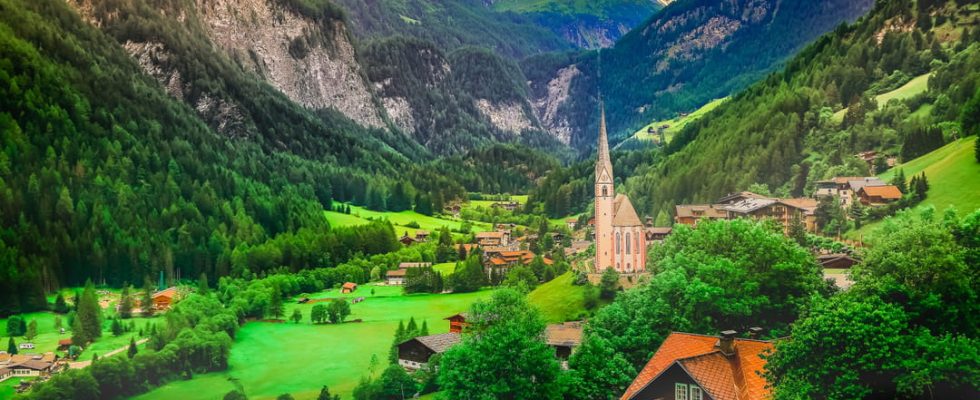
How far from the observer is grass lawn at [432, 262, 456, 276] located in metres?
137

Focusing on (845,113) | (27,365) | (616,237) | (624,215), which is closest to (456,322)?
(616,237)

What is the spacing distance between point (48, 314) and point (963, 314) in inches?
4236

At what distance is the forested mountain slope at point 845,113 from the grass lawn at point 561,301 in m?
41.8

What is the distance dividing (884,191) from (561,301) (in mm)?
36787

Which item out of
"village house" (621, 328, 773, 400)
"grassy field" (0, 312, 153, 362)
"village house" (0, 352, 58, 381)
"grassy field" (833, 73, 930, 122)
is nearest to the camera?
"village house" (621, 328, 773, 400)

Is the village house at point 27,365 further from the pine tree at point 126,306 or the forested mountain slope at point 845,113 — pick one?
the forested mountain slope at point 845,113

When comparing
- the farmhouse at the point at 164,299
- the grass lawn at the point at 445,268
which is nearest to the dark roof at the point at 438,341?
the farmhouse at the point at 164,299

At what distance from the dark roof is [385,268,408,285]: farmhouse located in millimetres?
52326

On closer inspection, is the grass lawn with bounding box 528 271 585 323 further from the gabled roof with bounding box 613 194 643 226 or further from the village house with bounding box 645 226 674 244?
the village house with bounding box 645 226 674 244

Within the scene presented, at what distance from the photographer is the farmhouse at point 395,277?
13775cm

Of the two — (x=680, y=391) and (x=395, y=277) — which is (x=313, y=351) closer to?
(x=395, y=277)

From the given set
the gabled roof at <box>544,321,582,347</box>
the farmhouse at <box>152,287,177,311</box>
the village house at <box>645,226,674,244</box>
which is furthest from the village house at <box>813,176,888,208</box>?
the farmhouse at <box>152,287,177,311</box>

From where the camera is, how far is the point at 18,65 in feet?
562

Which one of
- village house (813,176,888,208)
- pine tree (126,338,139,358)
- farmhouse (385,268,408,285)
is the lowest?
pine tree (126,338,139,358)
